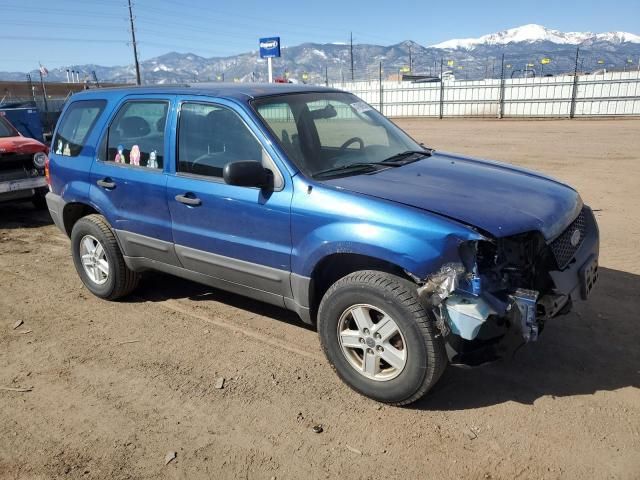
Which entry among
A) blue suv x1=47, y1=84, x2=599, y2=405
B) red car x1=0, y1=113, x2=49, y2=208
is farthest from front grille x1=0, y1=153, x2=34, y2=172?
blue suv x1=47, y1=84, x2=599, y2=405

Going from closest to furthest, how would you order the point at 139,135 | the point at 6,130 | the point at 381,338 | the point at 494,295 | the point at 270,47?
the point at 494,295 < the point at 381,338 < the point at 139,135 < the point at 6,130 < the point at 270,47

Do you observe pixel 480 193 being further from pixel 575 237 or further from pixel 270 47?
pixel 270 47

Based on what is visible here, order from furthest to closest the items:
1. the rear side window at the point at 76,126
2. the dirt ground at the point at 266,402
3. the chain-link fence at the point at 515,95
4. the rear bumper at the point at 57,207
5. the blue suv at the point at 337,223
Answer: the chain-link fence at the point at 515,95, the rear bumper at the point at 57,207, the rear side window at the point at 76,126, the blue suv at the point at 337,223, the dirt ground at the point at 266,402

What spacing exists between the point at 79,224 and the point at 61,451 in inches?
Answer: 100

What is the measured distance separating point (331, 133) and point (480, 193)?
4.43ft

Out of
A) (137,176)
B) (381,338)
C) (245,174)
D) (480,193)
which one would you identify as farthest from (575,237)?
(137,176)

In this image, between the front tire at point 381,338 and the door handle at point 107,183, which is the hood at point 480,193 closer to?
the front tire at point 381,338

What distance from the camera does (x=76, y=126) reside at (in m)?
5.06

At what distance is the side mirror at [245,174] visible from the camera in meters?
3.33

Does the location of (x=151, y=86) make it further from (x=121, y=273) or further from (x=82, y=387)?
(x=82, y=387)

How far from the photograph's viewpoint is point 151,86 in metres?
4.53

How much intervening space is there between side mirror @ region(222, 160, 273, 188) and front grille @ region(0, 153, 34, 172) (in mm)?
6523

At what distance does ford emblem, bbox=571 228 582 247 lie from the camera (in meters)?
3.44

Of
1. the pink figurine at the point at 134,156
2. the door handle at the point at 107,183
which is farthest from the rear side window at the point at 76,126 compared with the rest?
the pink figurine at the point at 134,156
